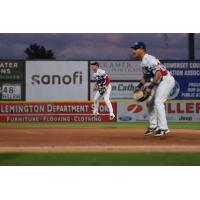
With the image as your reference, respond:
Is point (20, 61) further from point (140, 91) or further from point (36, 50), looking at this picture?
point (140, 91)

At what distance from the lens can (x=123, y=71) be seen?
90.6ft

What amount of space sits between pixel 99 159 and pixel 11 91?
1777cm

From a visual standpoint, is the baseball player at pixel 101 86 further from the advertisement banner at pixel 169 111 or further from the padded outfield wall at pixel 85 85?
the padded outfield wall at pixel 85 85

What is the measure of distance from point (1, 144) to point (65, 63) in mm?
15916

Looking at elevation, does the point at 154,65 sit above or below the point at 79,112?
above

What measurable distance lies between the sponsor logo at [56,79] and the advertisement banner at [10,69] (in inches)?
35.5

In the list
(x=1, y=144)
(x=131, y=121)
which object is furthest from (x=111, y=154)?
(x=131, y=121)

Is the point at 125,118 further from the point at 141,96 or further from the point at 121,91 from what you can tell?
the point at 141,96

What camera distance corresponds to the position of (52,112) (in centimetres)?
2653

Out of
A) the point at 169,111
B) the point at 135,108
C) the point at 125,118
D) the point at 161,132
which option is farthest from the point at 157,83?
the point at 169,111

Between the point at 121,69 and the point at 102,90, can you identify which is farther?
the point at 121,69

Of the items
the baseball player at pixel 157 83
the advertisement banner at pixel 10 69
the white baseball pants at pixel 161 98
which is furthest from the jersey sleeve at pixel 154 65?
the advertisement banner at pixel 10 69

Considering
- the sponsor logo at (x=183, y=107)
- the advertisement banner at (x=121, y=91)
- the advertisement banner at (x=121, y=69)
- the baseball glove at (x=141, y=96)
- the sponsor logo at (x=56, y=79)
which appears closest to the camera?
the baseball glove at (x=141, y=96)

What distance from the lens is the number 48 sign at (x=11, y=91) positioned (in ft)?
88.7
